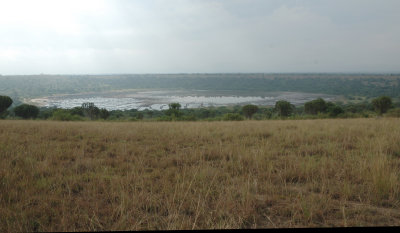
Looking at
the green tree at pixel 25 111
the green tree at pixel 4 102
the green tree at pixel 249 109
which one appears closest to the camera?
the green tree at pixel 4 102

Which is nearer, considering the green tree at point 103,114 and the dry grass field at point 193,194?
the dry grass field at point 193,194

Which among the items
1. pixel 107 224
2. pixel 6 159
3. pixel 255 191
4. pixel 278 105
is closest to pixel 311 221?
pixel 255 191

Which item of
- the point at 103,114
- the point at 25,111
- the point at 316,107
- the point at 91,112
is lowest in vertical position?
the point at 103,114

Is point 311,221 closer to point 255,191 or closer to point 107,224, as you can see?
point 255,191

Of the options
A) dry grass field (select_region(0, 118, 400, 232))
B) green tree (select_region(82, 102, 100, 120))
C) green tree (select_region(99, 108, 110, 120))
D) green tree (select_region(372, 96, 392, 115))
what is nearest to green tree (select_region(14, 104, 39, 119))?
green tree (select_region(82, 102, 100, 120))

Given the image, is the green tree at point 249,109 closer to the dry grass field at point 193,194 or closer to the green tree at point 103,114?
the green tree at point 103,114

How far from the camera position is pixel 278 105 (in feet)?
152

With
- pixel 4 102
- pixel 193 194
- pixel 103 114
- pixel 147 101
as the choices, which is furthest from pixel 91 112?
pixel 147 101

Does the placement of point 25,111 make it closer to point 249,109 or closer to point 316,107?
point 249,109

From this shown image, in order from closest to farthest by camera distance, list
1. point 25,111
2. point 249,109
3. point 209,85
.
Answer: point 25,111 → point 249,109 → point 209,85

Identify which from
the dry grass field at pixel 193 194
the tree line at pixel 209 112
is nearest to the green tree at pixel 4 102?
the tree line at pixel 209 112

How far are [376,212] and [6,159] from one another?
19.0 feet

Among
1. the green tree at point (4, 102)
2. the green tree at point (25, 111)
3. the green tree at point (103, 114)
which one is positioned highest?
the green tree at point (4, 102)

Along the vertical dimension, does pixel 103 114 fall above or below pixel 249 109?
below
